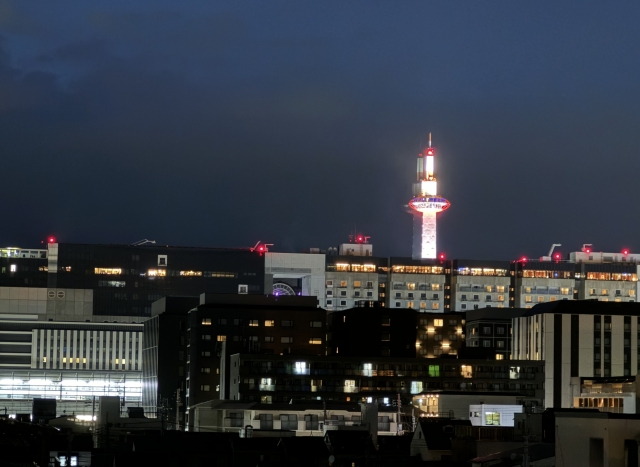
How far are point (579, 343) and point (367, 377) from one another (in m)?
28.6

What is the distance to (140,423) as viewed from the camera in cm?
11844

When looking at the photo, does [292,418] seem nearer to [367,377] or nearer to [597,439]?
[367,377]

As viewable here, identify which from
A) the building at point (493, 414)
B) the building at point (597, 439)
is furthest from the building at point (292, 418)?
the building at point (597, 439)

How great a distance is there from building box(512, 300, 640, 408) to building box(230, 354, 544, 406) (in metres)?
3.11

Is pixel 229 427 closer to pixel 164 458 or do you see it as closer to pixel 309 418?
pixel 309 418

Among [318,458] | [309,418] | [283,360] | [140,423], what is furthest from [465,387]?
[318,458]

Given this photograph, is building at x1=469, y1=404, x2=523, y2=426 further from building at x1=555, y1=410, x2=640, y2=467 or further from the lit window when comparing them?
building at x1=555, y1=410, x2=640, y2=467

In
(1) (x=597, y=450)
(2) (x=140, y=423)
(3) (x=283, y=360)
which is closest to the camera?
(1) (x=597, y=450)

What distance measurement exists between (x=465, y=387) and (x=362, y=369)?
14608 millimetres

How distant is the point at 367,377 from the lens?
180000 mm

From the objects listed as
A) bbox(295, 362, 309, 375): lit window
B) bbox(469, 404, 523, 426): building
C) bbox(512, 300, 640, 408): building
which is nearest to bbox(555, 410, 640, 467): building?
bbox(469, 404, 523, 426): building

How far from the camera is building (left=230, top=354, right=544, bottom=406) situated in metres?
174

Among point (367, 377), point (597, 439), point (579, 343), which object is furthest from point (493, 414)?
point (597, 439)

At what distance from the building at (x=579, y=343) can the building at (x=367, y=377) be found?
3.11 m
